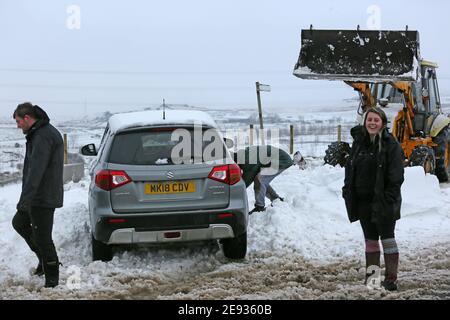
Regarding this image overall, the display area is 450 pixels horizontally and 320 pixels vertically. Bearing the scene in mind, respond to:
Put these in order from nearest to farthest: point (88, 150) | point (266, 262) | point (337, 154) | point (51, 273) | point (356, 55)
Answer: point (51, 273) < point (266, 262) < point (88, 150) < point (356, 55) < point (337, 154)

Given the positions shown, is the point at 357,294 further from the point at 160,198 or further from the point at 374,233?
the point at 160,198

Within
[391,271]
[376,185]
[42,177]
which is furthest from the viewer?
[42,177]

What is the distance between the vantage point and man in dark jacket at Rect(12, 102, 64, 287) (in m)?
5.49

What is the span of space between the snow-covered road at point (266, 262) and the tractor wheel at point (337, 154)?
473 centimetres

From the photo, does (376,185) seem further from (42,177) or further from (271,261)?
(42,177)

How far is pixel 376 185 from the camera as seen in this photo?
5281 millimetres

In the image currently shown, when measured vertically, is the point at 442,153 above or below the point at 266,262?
above

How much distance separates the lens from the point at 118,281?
5.94 m

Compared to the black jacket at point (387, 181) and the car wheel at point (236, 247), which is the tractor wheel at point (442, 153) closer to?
the car wheel at point (236, 247)

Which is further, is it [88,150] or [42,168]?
[88,150]

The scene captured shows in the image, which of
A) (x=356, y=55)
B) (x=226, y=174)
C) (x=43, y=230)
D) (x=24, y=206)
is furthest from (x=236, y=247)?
(x=356, y=55)

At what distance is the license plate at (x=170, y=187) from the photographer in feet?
19.8

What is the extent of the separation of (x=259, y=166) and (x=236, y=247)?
2275 mm
